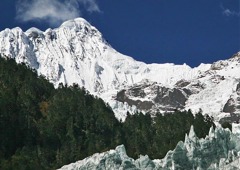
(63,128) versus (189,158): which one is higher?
(63,128)

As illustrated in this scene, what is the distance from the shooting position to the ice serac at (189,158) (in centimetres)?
5350

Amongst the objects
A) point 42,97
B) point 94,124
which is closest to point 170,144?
point 94,124

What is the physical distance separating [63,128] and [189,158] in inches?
1204

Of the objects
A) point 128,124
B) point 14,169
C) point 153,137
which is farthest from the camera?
point 128,124

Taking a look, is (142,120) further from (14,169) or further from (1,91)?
(14,169)

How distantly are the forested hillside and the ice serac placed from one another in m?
10.4

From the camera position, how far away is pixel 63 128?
282 feet

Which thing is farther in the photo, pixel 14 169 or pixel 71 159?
pixel 71 159

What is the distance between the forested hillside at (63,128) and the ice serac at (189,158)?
10.4 m

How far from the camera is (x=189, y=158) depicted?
5872cm

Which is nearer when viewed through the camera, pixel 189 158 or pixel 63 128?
pixel 189 158

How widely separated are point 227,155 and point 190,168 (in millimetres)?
4341

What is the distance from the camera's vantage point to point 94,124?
89312 millimetres

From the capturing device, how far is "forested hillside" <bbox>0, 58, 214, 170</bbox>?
7462cm
